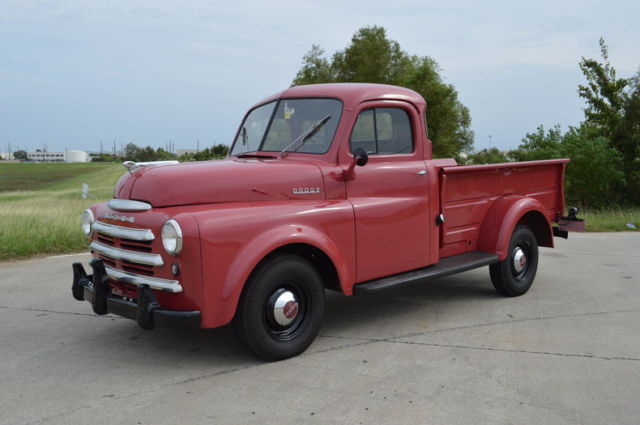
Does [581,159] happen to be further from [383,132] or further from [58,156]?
[58,156]

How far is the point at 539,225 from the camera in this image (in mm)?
6523

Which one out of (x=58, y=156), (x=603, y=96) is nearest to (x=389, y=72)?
(x=603, y=96)

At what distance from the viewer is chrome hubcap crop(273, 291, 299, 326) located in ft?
13.6

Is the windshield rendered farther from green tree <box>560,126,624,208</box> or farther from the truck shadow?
green tree <box>560,126,624,208</box>

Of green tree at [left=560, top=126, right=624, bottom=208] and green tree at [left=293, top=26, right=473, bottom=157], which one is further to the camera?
green tree at [left=293, top=26, right=473, bottom=157]

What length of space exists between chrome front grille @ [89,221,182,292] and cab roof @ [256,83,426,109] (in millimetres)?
1896

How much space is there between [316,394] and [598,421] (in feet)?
5.16

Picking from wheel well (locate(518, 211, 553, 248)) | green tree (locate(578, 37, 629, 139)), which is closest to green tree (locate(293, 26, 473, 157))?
green tree (locate(578, 37, 629, 139))

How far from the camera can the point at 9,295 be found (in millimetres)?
6438

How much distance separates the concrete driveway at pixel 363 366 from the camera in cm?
342

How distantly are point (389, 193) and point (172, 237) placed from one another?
1.94 metres

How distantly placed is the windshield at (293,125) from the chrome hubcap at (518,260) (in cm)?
245

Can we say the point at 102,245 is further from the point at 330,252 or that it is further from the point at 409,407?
the point at 409,407

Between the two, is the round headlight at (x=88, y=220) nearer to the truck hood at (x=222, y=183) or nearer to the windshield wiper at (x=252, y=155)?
the truck hood at (x=222, y=183)
